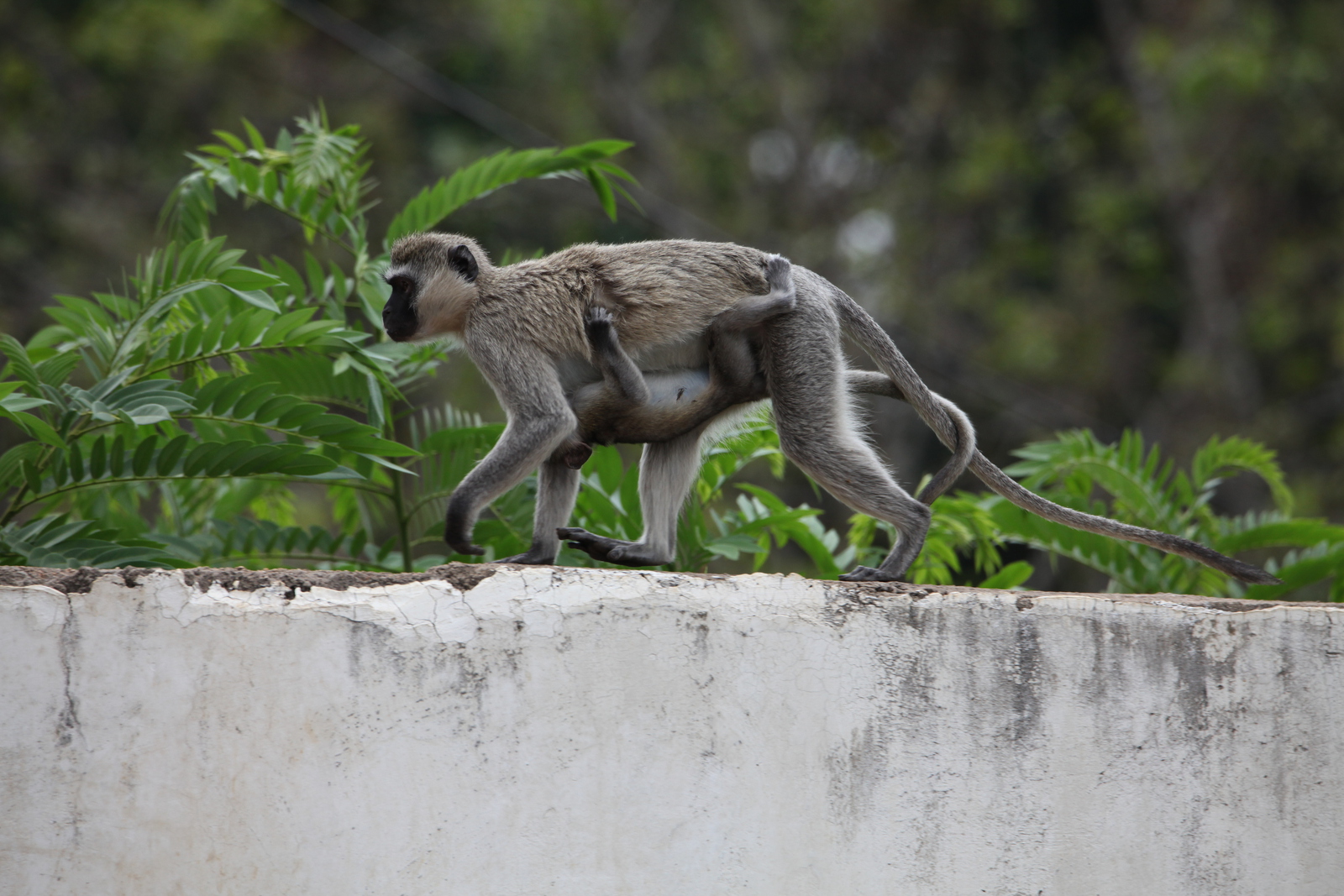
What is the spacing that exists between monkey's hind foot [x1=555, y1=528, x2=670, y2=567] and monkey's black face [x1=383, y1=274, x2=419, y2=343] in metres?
0.95

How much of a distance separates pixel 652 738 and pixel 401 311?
2.05m

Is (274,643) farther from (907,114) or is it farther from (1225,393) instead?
(907,114)

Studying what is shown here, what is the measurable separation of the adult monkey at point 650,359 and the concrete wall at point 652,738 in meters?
0.73

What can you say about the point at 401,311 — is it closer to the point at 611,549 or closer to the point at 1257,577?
the point at 611,549

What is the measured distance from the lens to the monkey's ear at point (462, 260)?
15.7ft

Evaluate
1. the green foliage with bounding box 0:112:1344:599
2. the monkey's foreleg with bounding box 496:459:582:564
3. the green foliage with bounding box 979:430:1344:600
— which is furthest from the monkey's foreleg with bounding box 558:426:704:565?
the green foliage with bounding box 979:430:1344:600

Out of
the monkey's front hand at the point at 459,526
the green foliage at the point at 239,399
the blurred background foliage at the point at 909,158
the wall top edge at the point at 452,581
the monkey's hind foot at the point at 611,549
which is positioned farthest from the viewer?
the blurred background foliage at the point at 909,158

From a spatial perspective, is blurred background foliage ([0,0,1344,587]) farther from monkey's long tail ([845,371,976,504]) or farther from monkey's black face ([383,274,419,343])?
monkey's long tail ([845,371,976,504])

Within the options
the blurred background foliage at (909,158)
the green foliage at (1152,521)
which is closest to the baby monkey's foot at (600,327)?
the green foliage at (1152,521)

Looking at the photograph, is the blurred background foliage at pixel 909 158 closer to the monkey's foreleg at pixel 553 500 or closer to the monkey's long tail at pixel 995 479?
the monkey's foreleg at pixel 553 500

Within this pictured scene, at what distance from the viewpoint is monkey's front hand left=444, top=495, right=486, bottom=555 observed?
4293mm

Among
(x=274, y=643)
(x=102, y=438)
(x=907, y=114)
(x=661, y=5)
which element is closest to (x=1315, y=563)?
(x=274, y=643)

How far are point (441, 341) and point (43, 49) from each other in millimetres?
14650

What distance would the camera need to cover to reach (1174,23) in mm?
18203
